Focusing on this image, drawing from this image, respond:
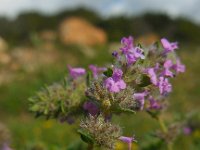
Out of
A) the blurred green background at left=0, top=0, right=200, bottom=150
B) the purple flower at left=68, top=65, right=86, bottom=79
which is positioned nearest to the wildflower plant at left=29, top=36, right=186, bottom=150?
the purple flower at left=68, top=65, right=86, bottom=79

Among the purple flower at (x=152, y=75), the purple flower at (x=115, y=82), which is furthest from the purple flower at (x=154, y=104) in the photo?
the purple flower at (x=115, y=82)

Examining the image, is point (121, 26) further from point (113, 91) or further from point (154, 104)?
point (113, 91)

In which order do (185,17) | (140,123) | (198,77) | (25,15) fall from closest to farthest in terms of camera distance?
(140,123), (198,77), (185,17), (25,15)

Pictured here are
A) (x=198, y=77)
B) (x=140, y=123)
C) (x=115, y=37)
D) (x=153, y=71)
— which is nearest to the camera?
(x=153, y=71)

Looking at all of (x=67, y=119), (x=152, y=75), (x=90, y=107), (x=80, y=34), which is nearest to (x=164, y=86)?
(x=152, y=75)

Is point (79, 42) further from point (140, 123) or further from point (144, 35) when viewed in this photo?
point (140, 123)

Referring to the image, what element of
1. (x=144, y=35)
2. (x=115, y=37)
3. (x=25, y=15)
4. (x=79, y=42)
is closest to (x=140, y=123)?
(x=79, y=42)

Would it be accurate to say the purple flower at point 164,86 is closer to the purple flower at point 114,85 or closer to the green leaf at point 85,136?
the purple flower at point 114,85
